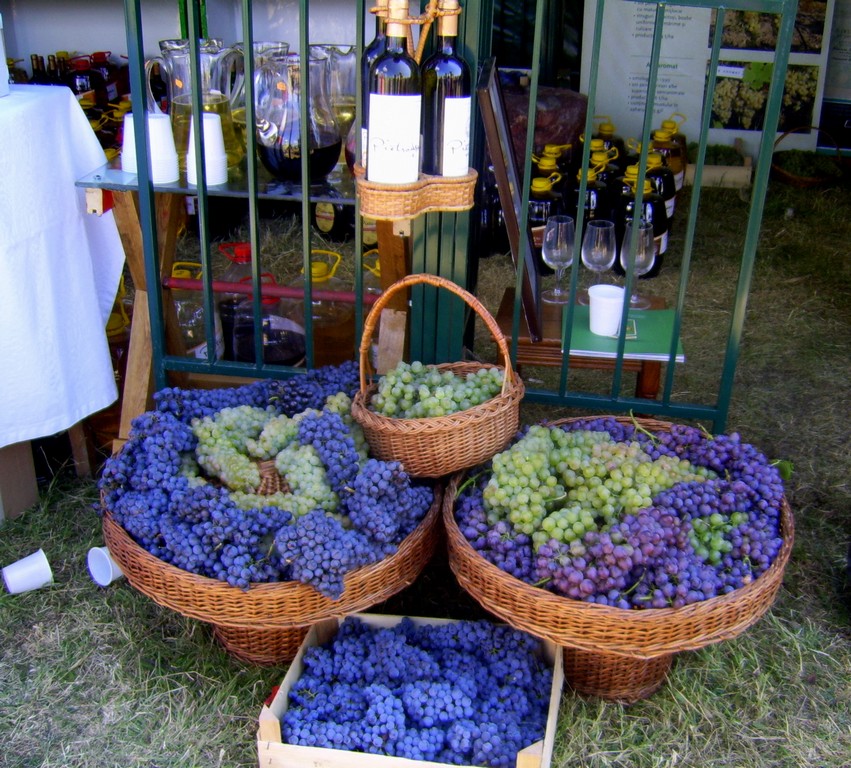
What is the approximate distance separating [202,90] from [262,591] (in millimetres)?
1480

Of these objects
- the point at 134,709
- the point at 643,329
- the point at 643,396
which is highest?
the point at 643,329

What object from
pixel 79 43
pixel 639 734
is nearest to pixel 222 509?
pixel 639 734

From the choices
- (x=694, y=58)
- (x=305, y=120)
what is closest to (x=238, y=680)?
(x=305, y=120)

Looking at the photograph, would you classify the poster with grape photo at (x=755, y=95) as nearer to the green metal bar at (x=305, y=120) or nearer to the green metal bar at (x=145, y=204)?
the green metal bar at (x=305, y=120)

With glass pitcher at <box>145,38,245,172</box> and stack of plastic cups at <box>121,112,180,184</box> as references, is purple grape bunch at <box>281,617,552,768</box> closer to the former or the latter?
stack of plastic cups at <box>121,112,180,184</box>

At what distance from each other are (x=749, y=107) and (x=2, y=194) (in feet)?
14.7

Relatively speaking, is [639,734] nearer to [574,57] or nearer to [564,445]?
[564,445]

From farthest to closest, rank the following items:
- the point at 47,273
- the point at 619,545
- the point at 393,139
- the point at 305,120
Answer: the point at 47,273
the point at 305,120
the point at 393,139
the point at 619,545

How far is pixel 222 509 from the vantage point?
193 cm

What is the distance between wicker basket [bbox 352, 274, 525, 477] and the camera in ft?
6.75

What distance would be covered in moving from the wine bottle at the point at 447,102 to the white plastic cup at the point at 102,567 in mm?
1245

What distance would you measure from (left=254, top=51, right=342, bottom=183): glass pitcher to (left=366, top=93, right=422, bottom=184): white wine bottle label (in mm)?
564

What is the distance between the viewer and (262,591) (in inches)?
75.5

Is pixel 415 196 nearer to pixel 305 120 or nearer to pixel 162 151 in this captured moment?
pixel 305 120
